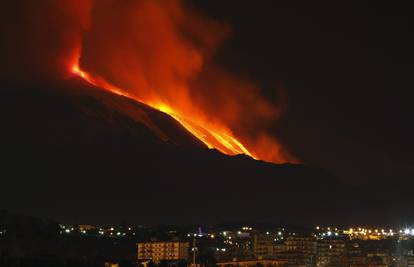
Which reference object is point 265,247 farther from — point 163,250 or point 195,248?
point 195,248

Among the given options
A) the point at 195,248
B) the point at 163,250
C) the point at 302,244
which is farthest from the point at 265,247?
the point at 195,248

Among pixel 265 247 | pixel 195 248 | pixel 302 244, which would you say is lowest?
pixel 195 248

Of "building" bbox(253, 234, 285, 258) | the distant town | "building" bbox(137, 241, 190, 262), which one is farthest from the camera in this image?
"building" bbox(253, 234, 285, 258)

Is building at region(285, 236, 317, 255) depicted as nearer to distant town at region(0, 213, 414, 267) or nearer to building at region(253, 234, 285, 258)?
distant town at region(0, 213, 414, 267)

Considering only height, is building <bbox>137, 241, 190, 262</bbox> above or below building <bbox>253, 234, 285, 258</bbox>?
below

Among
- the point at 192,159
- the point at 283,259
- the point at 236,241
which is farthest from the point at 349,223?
the point at 283,259

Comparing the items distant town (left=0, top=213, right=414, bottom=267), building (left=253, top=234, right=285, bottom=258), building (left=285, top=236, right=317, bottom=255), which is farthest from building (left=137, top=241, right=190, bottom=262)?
building (left=285, top=236, right=317, bottom=255)

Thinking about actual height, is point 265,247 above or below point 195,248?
above

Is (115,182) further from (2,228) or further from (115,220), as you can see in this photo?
(2,228)

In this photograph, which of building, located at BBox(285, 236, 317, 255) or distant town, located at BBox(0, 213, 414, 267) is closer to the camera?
distant town, located at BBox(0, 213, 414, 267)
